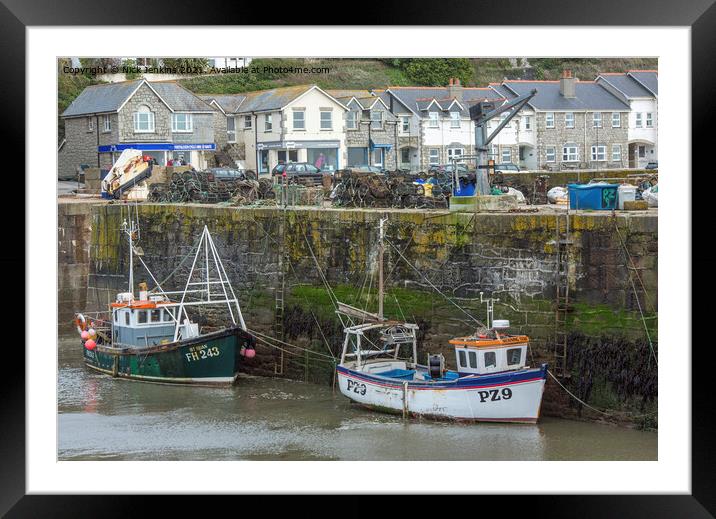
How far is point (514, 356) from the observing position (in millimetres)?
13266

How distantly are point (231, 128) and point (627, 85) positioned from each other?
10567 millimetres

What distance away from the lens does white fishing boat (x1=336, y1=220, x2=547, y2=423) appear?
511 inches

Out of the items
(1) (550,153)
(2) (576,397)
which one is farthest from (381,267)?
(1) (550,153)

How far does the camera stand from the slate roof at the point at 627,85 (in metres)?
29.3

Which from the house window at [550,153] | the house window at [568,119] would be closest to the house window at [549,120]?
the house window at [568,119]

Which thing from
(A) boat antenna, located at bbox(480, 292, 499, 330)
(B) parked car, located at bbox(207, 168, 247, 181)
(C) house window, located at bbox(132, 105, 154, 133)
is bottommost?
(A) boat antenna, located at bbox(480, 292, 499, 330)

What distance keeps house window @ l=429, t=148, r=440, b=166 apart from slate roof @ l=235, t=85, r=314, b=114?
13.3 ft

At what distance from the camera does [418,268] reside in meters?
15.7

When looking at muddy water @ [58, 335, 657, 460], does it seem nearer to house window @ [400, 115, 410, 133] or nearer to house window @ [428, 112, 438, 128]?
house window @ [400, 115, 410, 133]

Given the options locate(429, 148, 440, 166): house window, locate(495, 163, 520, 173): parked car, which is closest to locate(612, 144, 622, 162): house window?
locate(495, 163, 520, 173): parked car

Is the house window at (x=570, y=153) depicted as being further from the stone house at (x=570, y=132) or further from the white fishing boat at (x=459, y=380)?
the white fishing boat at (x=459, y=380)

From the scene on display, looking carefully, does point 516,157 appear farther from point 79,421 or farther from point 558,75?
point 79,421
